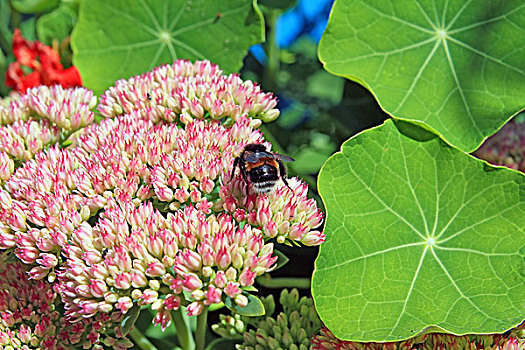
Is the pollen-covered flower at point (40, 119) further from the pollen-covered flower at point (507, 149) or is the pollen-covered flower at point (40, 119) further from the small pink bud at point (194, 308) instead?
the pollen-covered flower at point (507, 149)

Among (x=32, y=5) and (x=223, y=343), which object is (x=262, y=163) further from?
(x=32, y=5)

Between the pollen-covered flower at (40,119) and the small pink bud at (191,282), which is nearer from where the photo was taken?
the small pink bud at (191,282)

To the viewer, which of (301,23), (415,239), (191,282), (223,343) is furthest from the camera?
(301,23)

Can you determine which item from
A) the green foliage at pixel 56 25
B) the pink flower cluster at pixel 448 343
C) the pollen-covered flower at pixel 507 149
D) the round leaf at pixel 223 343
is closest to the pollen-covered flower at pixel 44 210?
the round leaf at pixel 223 343

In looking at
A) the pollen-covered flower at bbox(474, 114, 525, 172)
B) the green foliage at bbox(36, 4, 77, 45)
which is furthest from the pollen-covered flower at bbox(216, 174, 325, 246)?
the green foliage at bbox(36, 4, 77, 45)

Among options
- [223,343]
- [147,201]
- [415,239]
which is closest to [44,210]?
[147,201]

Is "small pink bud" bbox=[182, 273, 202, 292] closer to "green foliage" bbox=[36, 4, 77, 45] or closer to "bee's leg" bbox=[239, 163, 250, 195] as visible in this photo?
"bee's leg" bbox=[239, 163, 250, 195]
